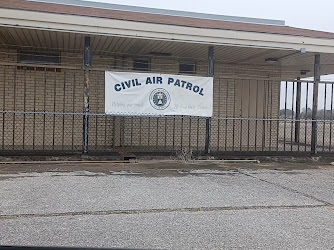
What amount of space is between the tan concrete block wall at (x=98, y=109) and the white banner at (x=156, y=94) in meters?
0.83

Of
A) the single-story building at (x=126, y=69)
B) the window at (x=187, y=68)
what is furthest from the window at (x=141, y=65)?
the window at (x=187, y=68)

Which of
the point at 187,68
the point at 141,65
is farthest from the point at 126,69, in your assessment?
the point at 187,68

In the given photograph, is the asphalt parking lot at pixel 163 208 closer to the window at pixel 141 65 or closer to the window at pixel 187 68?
the window at pixel 141 65

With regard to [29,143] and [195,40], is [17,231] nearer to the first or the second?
[195,40]

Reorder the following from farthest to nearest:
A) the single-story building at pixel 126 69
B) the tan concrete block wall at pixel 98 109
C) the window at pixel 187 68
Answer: the window at pixel 187 68 → the tan concrete block wall at pixel 98 109 → the single-story building at pixel 126 69

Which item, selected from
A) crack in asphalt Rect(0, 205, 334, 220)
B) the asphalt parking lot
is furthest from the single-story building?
crack in asphalt Rect(0, 205, 334, 220)

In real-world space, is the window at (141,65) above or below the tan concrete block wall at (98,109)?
above

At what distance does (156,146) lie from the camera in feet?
38.9

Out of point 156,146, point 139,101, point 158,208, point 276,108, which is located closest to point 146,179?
point 158,208

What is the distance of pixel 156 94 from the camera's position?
31.8 ft

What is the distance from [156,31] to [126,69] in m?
3.05

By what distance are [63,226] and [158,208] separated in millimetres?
1434

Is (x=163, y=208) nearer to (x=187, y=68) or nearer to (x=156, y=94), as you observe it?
(x=156, y=94)

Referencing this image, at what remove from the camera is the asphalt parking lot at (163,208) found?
4035mm
